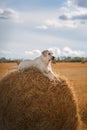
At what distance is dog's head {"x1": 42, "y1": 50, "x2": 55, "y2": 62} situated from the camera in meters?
10.6

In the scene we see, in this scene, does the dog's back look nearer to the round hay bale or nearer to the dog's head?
the round hay bale

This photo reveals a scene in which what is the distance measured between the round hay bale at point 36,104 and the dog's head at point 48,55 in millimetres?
400

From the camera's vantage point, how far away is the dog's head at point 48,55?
34.8 feet

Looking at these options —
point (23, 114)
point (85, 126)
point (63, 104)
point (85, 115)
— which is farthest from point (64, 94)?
point (85, 115)

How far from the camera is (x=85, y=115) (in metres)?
12.8

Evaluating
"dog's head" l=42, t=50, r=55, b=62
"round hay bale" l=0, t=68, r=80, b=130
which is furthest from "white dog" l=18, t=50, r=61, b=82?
"round hay bale" l=0, t=68, r=80, b=130

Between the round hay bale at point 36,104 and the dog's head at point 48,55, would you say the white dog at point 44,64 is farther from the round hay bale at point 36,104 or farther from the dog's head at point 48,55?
the round hay bale at point 36,104

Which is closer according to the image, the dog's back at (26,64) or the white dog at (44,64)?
the white dog at (44,64)

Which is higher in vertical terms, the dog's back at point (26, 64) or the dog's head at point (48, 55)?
the dog's head at point (48, 55)

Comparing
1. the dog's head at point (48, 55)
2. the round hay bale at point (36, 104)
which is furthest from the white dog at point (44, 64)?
the round hay bale at point (36, 104)

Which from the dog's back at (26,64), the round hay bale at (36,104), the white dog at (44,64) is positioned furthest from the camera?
the dog's back at (26,64)

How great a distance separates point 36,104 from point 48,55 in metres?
1.26

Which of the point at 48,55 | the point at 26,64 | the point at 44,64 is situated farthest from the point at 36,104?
the point at 48,55

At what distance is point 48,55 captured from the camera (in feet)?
34.9
